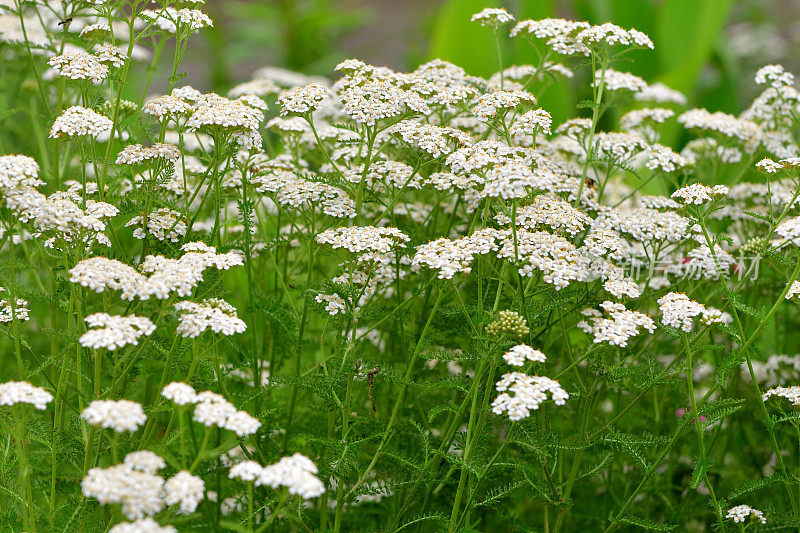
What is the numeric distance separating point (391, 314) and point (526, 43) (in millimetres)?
4140

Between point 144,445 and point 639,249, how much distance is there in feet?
6.61

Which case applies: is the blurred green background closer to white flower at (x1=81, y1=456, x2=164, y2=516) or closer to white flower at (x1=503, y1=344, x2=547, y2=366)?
white flower at (x1=503, y1=344, x2=547, y2=366)

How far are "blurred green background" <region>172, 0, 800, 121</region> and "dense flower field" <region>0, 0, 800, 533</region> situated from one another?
2.82 m

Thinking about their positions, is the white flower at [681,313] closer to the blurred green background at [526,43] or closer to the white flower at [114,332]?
the white flower at [114,332]

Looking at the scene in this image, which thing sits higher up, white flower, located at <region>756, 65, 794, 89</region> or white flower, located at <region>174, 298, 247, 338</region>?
white flower, located at <region>756, 65, 794, 89</region>

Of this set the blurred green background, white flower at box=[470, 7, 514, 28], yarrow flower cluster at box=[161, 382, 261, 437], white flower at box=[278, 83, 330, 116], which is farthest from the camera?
the blurred green background

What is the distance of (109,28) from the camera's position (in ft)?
9.36

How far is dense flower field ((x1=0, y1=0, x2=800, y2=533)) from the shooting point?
225 cm

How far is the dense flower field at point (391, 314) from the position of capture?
7.37ft

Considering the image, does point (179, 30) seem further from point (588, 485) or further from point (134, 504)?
point (588, 485)

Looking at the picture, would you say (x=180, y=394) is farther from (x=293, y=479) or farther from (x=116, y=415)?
(x=293, y=479)

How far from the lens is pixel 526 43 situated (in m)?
6.21

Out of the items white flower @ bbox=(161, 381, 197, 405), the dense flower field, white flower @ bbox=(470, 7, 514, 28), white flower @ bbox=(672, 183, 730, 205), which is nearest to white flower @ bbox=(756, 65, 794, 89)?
the dense flower field

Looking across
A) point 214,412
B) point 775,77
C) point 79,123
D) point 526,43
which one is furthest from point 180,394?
point 526,43
